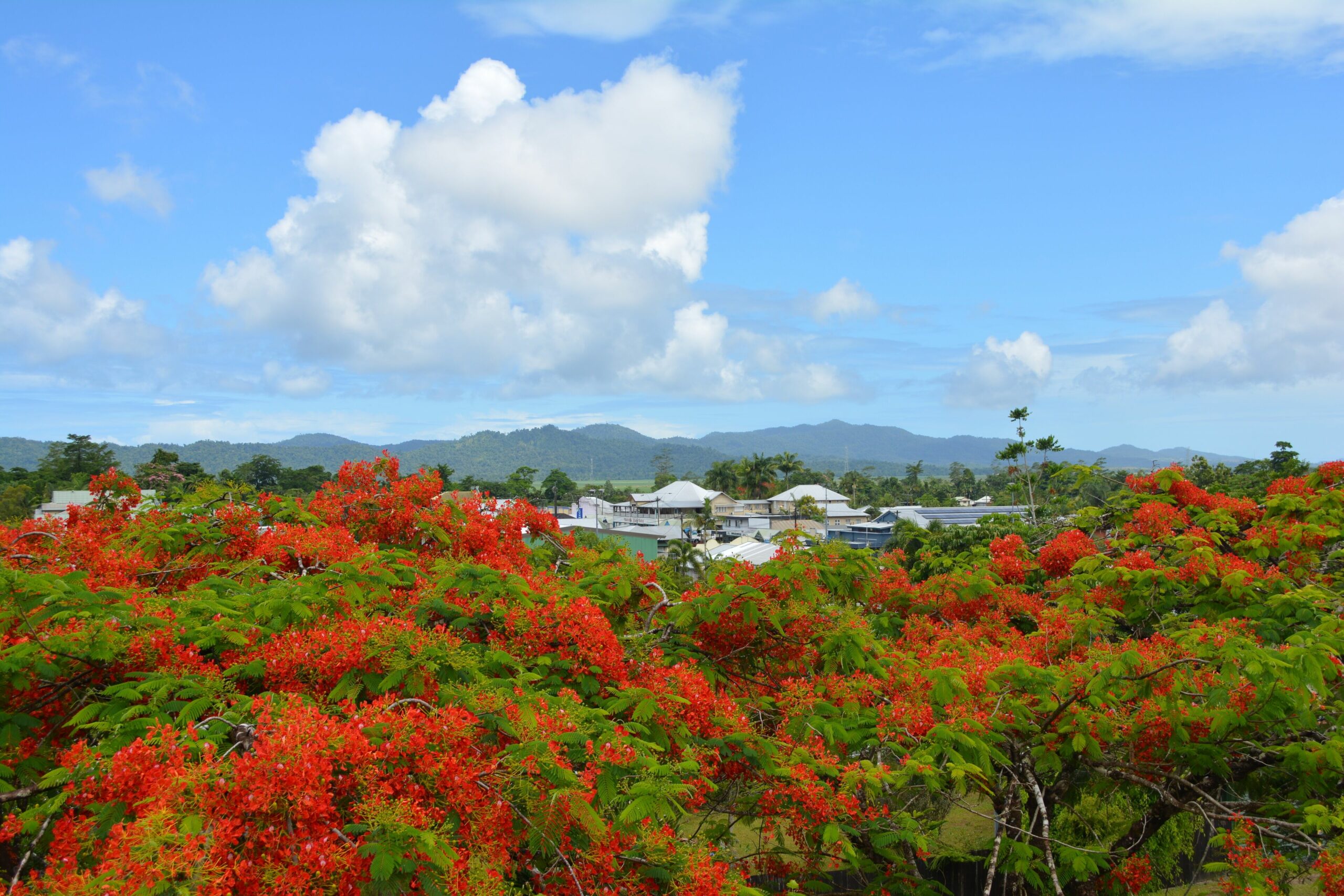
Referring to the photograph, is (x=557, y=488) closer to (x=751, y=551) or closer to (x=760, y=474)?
(x=760, y=474)

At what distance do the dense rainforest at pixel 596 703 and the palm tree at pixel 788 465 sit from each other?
256 feet

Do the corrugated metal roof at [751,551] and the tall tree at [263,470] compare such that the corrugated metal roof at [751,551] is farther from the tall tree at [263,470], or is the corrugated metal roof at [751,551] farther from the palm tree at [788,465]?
the palm tree at [788,465]

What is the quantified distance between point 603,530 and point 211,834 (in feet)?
165

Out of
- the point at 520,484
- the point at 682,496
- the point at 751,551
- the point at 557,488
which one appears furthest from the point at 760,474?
the point at 751,551

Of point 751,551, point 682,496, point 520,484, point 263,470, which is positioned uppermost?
point 263,470

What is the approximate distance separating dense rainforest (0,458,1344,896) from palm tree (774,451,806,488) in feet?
256

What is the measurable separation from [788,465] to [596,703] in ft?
274

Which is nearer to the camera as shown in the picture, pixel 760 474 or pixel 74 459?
pixel 74 459

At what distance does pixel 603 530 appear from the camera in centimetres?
5266

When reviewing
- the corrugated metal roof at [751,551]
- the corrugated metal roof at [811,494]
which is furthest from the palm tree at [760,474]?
the corrugated metal roof at [751,551]

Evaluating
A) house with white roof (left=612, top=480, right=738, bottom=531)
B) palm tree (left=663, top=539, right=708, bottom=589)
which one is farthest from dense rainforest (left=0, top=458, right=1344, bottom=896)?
house with white roof (left=612, top=480, right=738, bottom=531)

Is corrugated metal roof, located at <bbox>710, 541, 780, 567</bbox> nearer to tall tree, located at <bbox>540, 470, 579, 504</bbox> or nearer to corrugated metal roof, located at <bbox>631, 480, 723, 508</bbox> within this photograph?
tall tree, located at <bbox>540, 470, 579, 504</bbox>

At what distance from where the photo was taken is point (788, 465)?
87375 mm

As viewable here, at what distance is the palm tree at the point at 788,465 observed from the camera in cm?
8700
